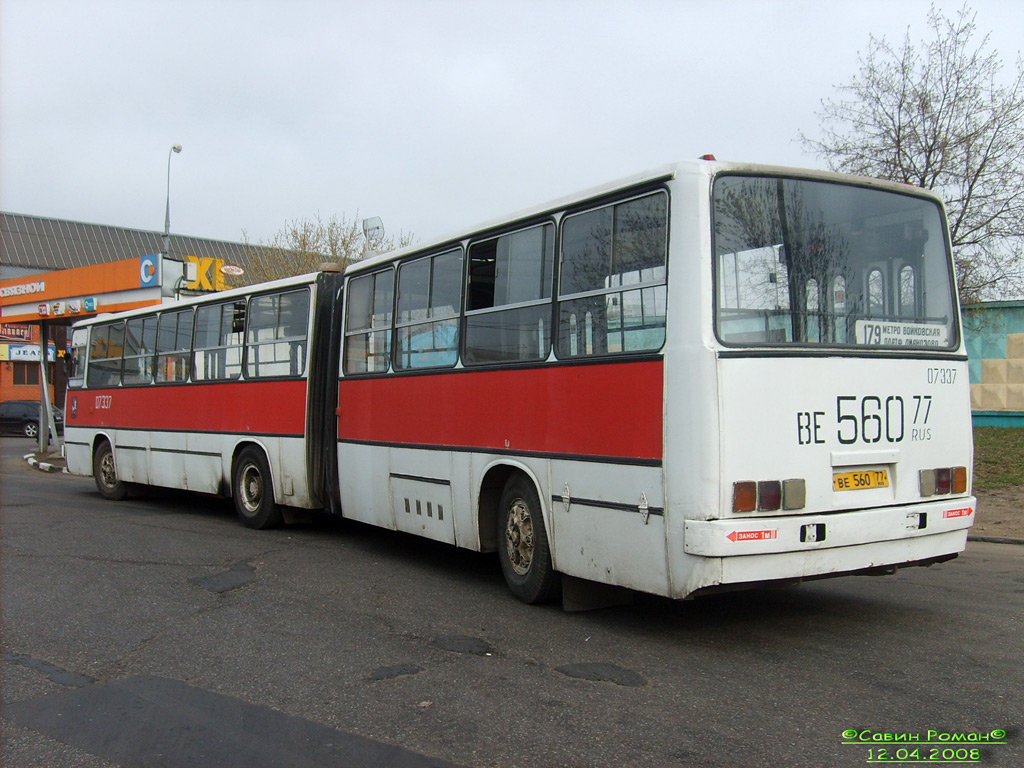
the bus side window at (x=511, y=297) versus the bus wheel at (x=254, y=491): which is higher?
the bus side window at (x=511, y=297)

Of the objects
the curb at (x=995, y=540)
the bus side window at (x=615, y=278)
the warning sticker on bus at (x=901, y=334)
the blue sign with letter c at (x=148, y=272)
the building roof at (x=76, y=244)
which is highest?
the building roof at (x=76, y=244)

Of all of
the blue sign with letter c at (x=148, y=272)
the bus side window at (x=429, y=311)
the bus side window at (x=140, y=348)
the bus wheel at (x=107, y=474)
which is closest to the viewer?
the bus side window at (x=429, y=311)

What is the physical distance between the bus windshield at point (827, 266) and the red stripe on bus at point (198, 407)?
20.3 ft

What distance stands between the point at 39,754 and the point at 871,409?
4.94 metres

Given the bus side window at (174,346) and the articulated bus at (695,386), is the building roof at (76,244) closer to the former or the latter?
the bus side window at (174,346)

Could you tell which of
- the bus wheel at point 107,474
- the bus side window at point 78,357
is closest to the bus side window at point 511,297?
the bus wheel at point 107,474

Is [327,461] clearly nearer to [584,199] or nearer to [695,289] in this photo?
[584,199]

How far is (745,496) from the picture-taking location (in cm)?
564

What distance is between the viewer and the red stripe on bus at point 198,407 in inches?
440

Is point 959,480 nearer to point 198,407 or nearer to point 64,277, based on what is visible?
point 198,407

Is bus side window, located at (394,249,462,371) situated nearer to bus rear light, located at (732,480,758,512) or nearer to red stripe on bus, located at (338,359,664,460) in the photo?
red stripe on bus, located at (338,359,664,460)

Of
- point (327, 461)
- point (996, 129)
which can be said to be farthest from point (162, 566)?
point (996, 129)

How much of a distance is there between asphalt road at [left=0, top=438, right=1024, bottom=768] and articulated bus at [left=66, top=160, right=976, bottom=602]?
52 centimetres

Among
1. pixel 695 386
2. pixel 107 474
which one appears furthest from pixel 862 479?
pixel 107 474
